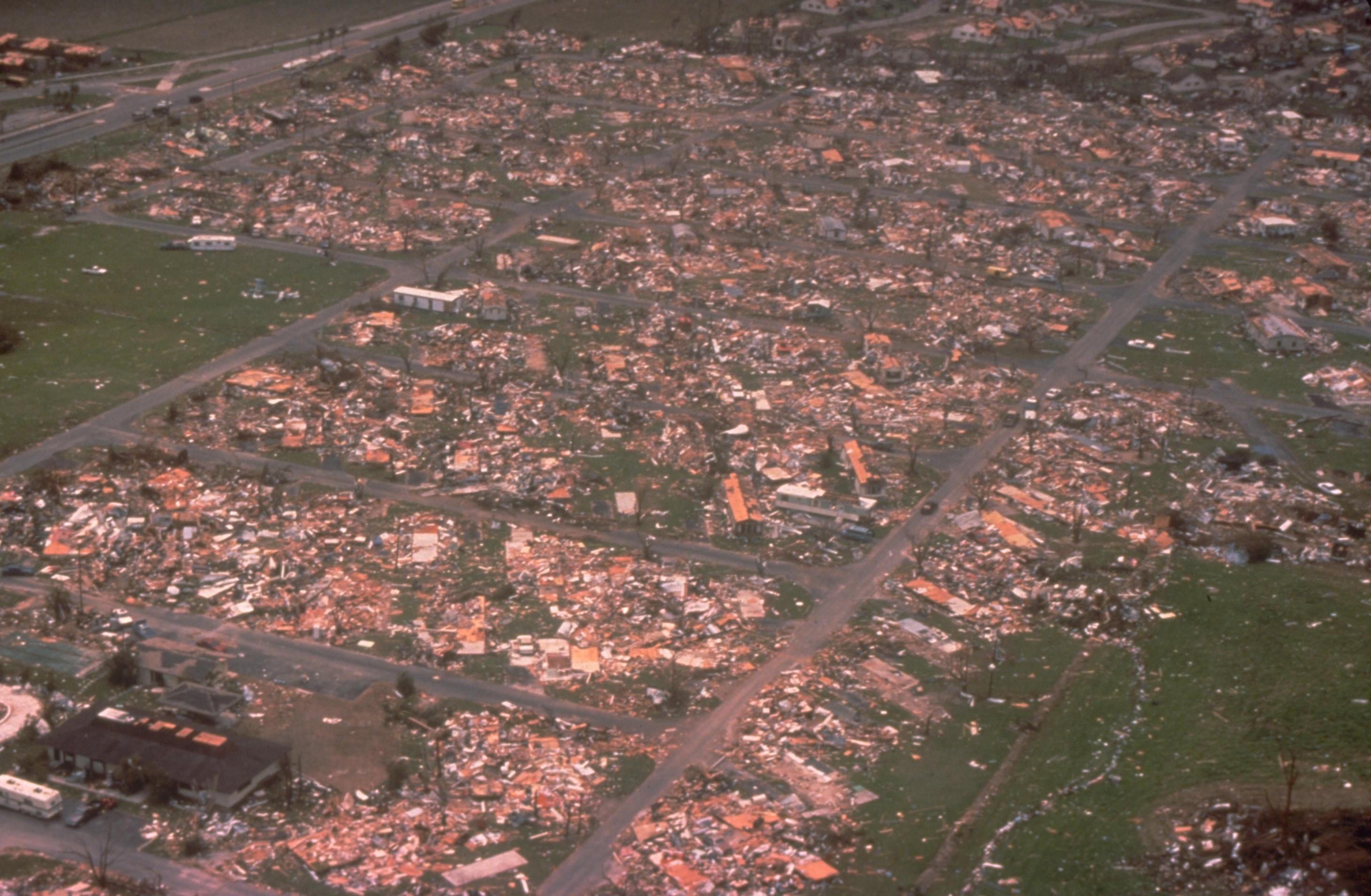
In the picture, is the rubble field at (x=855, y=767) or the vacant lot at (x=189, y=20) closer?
the rubble field at (x=855, y=767)

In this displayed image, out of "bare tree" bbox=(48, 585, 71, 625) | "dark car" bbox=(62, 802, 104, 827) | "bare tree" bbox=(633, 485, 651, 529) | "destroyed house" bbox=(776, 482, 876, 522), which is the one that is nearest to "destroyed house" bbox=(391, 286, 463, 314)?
"bare tree" bbox=(633, 485, 651, 529)

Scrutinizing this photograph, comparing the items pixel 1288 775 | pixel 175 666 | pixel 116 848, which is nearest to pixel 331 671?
pixel 175 666

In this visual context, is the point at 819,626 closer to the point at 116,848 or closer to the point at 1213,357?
the point at 116,848

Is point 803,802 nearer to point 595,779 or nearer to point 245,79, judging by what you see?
point 595,779

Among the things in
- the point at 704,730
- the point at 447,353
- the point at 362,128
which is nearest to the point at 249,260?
the point at 447,353

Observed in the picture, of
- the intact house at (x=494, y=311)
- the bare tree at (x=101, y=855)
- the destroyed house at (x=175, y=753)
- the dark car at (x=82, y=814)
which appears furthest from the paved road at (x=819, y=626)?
the intact house at (x=494, y=311)

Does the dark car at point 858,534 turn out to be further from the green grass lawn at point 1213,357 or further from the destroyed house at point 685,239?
the destroyed house at point 685,239
